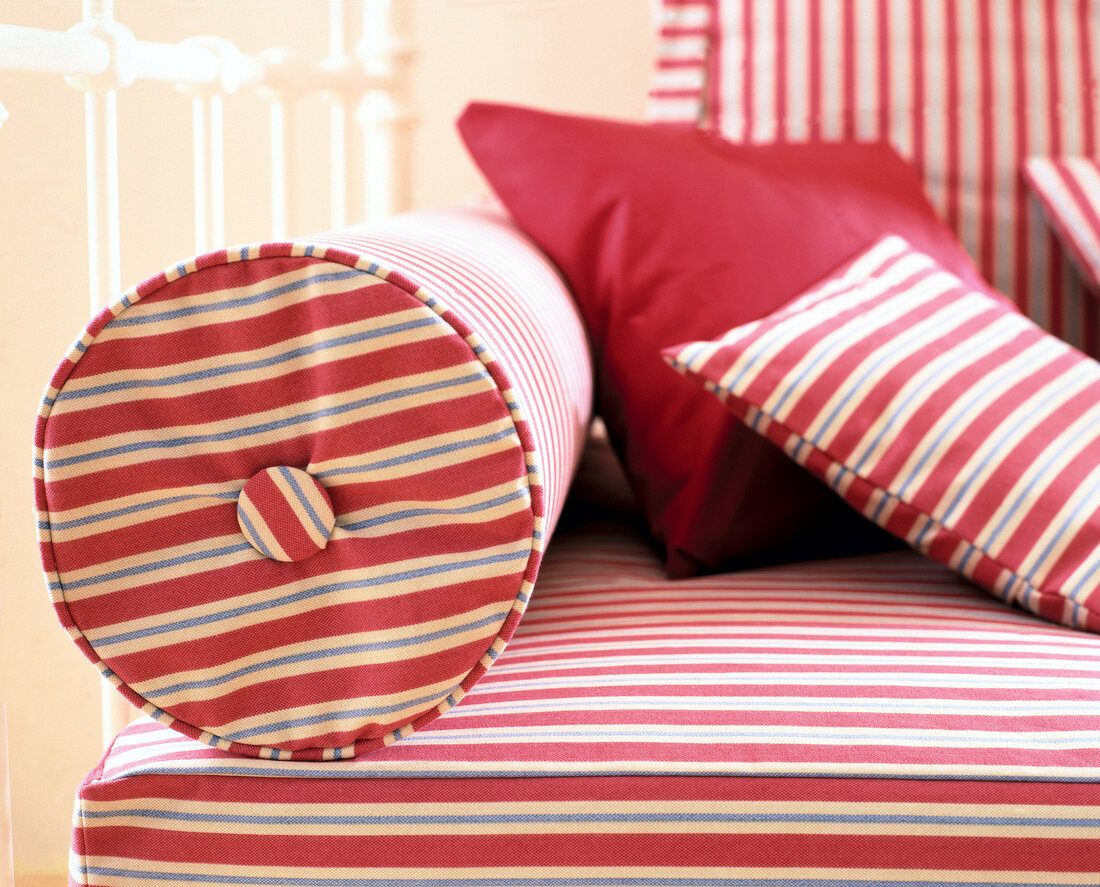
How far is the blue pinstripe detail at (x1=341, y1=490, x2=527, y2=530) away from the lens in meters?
0.47

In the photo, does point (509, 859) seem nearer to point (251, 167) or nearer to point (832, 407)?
point (832, 407)

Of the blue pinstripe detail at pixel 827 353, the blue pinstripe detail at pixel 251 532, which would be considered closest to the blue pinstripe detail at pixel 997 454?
the blue pinstripe detail at pixel 827 353

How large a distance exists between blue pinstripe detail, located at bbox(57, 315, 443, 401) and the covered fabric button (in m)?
0.05

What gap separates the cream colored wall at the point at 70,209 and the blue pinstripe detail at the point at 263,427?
0.65ft

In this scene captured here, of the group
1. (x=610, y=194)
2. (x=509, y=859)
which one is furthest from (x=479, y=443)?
(x=610, y=194)

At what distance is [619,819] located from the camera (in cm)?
49

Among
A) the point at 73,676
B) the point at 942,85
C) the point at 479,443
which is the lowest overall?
the point at 73,676

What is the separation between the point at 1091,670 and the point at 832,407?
23 cm

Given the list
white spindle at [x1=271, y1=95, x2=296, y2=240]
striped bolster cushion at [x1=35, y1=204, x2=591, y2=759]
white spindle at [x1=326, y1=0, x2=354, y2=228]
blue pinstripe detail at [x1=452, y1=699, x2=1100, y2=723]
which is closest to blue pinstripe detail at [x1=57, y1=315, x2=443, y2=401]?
striped bolster cushion at [x1=35, y1=204, x2=591, y2=759]

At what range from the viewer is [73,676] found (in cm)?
70

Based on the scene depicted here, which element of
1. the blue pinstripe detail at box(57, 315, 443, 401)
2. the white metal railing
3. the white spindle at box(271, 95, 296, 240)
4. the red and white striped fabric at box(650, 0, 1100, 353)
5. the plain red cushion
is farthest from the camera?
the red and white striped fabric at box(650, 0, 1100, 353)

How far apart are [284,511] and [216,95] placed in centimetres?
56

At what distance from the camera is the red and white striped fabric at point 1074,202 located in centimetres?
106

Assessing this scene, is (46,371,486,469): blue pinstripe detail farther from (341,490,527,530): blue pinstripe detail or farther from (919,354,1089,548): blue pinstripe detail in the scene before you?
(919,354,1089,548): blue pinstripe detail
